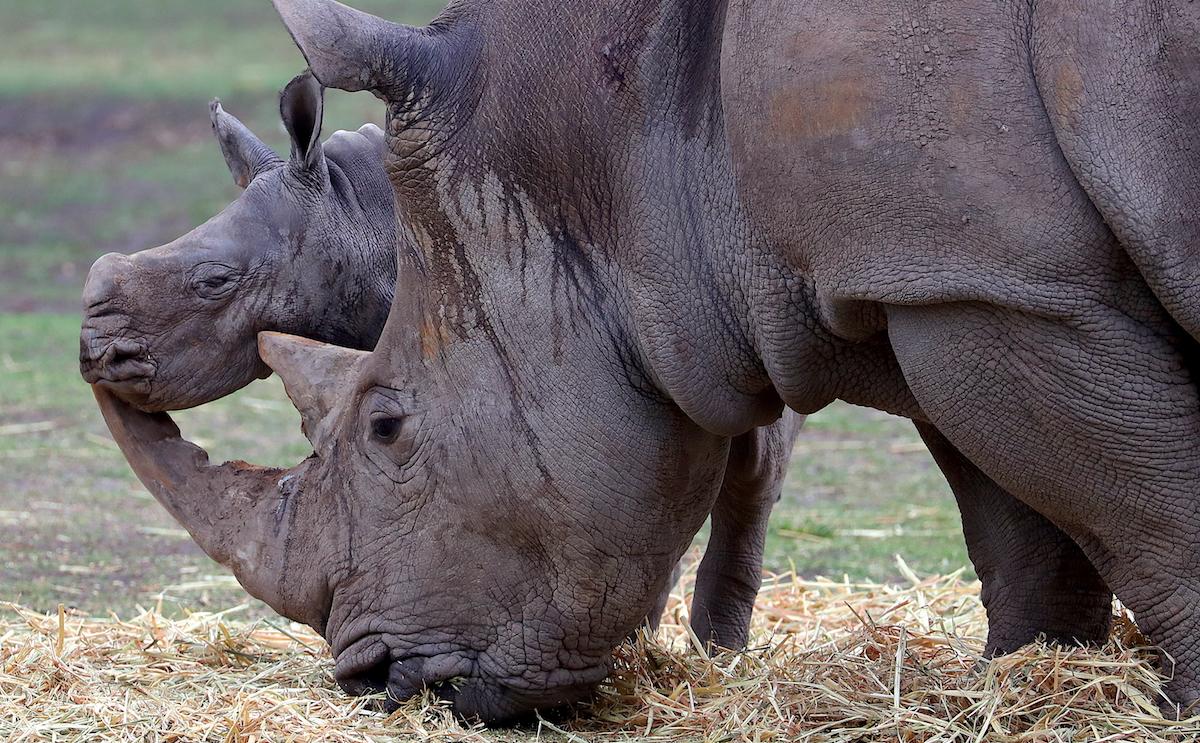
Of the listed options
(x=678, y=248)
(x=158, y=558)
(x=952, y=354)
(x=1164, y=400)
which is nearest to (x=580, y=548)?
(x=678, y=248)

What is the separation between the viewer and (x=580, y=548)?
3613 millimetres

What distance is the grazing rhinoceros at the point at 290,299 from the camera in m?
4.36

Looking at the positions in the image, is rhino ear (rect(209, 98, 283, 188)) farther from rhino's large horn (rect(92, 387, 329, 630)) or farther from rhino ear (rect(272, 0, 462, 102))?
rhino ear (rect(272, 0, 462, 102))

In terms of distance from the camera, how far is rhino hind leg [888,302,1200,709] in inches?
115

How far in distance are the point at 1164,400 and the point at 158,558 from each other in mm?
4292

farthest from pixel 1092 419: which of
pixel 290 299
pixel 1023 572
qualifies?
pixel 290 299

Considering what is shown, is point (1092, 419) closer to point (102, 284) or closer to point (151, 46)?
point (102, 284)

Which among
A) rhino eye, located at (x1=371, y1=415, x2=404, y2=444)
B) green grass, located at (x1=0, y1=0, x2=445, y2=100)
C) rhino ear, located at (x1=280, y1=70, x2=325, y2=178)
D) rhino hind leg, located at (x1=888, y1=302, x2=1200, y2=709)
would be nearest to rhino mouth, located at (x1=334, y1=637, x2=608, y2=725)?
rhino eye, located at (x1=371, y1=415, x2=404, y2=444)

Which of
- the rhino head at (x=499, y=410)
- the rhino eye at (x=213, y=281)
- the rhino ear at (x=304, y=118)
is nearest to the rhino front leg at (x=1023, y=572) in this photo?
the rhino head at (x=499, y=410)

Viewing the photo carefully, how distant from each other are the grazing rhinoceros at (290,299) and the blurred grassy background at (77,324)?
3.86 feet

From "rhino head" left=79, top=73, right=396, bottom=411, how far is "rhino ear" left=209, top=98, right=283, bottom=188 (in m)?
0.17

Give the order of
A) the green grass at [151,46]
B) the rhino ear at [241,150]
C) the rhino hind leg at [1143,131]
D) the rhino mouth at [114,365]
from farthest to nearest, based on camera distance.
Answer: the green grass at [151,46] → the rhino ear at [241,150] → the rhino mouth at [114,365] → the rhino hind leg at [1143,131]

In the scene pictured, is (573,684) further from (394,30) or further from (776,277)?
(394,30)

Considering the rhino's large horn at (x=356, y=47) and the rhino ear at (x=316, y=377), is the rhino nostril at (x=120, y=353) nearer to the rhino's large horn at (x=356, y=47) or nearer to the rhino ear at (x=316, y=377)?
the rhino ear at (x=316, y=377)
